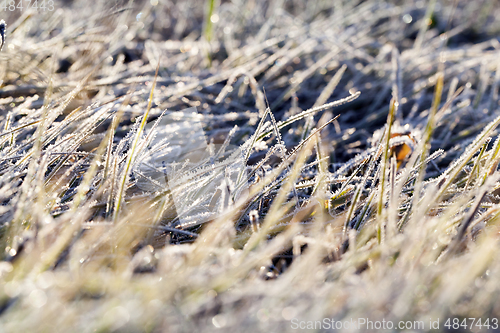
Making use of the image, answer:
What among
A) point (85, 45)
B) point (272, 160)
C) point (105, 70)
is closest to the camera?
point (272, 160)

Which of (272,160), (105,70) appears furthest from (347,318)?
(105,70)

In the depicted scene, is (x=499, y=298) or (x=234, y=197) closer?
(x=499, y=298)

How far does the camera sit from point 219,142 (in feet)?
3.44

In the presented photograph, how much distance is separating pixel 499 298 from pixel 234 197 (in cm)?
44

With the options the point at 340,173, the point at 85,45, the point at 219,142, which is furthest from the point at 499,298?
the point at 85,45

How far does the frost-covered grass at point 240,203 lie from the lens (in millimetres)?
436

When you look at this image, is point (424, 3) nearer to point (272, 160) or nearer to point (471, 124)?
point (471, 124)

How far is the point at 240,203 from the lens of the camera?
1.83ft

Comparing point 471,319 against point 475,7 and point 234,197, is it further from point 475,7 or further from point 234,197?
point 475,7

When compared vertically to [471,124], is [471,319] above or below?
above

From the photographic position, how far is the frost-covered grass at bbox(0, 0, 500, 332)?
436mm

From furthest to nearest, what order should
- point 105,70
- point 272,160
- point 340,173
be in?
point 105,70 → point 272,160 → point 340,173

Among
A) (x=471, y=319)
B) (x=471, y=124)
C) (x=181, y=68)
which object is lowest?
(x=471, y=124)

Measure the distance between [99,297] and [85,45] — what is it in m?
1.22
